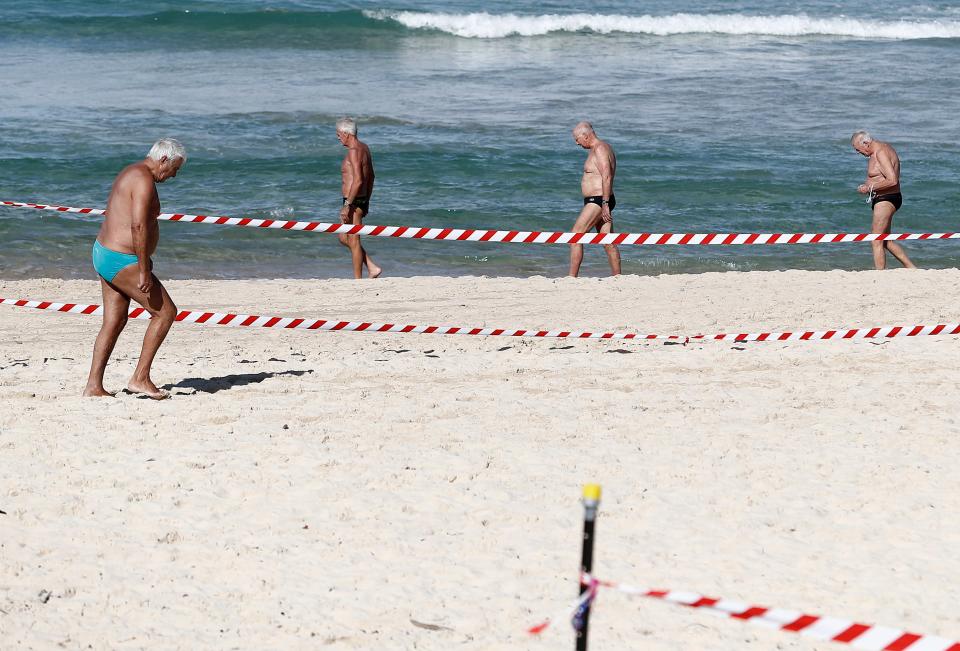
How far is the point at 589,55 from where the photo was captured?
33.1m

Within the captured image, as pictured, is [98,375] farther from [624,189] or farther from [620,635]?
A: [624,189]

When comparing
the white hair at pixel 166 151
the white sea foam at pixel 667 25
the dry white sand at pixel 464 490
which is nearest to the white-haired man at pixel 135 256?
the white hair at pixel 166 151

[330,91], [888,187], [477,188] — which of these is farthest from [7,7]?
[888,187]

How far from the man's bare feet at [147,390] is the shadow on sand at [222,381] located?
239 millimetres

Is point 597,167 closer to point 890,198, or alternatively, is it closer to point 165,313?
point 890,198

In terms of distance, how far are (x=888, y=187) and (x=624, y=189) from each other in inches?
243

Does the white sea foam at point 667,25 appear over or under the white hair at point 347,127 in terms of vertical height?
under

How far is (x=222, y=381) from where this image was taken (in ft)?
28.2

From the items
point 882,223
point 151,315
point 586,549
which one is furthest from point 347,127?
point 586,549

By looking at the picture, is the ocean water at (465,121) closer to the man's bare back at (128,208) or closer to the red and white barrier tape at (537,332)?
the red and white barrier tape at (537,332)

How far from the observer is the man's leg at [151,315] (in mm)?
7652

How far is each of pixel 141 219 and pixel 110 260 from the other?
0.37m

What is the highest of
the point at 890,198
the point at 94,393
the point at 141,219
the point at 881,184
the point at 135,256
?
the point at 141,219

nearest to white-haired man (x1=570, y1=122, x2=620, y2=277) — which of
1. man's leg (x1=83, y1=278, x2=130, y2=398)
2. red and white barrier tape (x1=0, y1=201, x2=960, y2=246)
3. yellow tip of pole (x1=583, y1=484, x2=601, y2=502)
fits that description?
red and white barrier tape (x1=0, y1=201, x2=960, y2=246)
